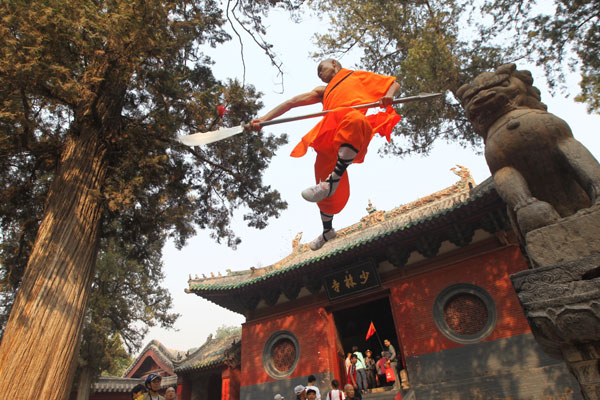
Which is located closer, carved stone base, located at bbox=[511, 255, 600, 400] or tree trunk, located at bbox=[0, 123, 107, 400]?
carved stone base, located at bbox=[511, 255, 600, 400]

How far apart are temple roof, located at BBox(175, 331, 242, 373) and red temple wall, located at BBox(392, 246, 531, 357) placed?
5914 mm

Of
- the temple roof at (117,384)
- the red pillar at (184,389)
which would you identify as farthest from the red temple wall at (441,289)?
the temple roof at (117,384)

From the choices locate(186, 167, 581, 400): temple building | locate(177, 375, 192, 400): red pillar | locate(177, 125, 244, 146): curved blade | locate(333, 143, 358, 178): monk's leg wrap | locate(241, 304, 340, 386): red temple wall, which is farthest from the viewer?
locate(177, 375, 192, 400): red pillar

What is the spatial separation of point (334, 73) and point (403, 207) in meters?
9.42

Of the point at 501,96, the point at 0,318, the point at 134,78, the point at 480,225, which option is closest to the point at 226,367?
the point at 0,318

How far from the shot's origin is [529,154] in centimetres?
290

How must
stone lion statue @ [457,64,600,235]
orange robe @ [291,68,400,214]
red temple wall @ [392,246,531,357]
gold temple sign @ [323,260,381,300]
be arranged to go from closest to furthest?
stone lion statue @ [457,64,600,235] < orange robe @ [291,68,400,214] < red temple wall @ [392,246,531,357] < gold temple sign @ [323,260,381,300]

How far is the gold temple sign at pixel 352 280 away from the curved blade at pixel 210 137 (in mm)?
6255

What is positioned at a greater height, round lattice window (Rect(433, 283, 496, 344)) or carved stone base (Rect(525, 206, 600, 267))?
round lattice window (Rect(433, 283, 496, 344))

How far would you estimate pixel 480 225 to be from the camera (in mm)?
7492

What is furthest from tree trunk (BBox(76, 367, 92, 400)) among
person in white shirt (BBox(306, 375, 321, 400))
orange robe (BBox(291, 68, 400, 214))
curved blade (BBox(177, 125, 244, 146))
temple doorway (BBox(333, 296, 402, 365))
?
orange robe (BBox(291, 68, 400, 214))

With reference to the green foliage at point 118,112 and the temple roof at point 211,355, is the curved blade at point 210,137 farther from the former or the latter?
the temple roof at point 211,355

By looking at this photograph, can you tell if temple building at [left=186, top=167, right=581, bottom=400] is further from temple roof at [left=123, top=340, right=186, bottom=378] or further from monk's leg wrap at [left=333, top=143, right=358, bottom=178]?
temple roof at [left=123, top=340, right=186, bottom=378]

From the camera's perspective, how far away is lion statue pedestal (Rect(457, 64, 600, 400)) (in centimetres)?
214
